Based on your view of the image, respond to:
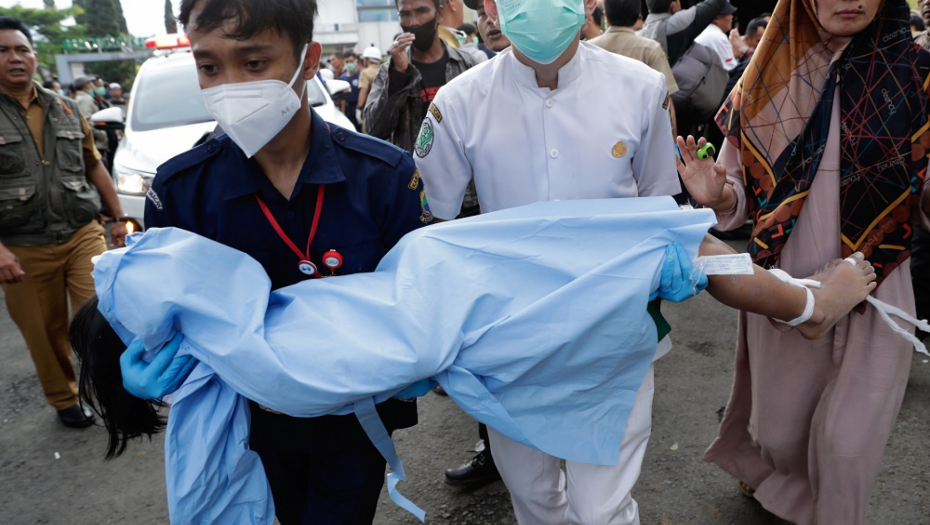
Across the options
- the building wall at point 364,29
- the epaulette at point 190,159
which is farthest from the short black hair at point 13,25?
the building wall at point 364,29

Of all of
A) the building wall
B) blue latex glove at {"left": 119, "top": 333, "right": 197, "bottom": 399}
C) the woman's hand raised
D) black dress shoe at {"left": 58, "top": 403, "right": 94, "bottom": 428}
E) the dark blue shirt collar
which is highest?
the dark blue shirt collar

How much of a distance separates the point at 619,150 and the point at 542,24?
1.50ft

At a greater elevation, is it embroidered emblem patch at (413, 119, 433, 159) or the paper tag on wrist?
embroidered emblem patch at (413, 119, 433, 159)

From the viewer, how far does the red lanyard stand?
6.23ft

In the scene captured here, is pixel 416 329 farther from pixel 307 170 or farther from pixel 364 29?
pixel 364 29

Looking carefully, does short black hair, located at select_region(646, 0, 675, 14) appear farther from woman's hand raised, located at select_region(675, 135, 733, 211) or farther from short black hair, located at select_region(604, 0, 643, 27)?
woman's hand raised, located at select_region(675, 135, 733, 211)

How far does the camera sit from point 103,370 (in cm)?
176

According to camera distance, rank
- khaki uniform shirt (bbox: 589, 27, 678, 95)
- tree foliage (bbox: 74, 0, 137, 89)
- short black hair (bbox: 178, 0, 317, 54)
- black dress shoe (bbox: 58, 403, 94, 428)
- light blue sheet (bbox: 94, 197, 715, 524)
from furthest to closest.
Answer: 1. tree foliage (bbox: 74, 0, 137, 89)
2. khaki uniform shirt (bbox: 589, 27, 678, 95)
3. black dress shoe (bbox: 58, 403, 94, 428)
4. short black hair (bbox: 178, 0, 317, 54)
5. light blue sheet (bbox: 94, 197, 715, 524)

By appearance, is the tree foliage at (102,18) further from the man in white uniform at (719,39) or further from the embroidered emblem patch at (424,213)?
the embroidered emblem patch at (424,213)

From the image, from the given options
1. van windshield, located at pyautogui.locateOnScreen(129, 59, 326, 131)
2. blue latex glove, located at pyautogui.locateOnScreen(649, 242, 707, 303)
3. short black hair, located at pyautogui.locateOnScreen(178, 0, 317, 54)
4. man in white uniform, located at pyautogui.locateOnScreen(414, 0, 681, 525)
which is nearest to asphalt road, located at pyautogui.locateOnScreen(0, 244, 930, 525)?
man in white uniform, located at pyautogui.locateOnScreen(414, 0, 681, 525)

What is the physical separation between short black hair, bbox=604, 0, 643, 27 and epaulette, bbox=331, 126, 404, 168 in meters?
3.21

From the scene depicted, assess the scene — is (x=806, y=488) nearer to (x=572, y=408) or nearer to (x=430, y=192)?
(x=572, y=408)

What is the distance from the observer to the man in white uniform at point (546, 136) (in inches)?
88.4

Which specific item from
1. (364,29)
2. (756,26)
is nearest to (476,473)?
(756,26)
